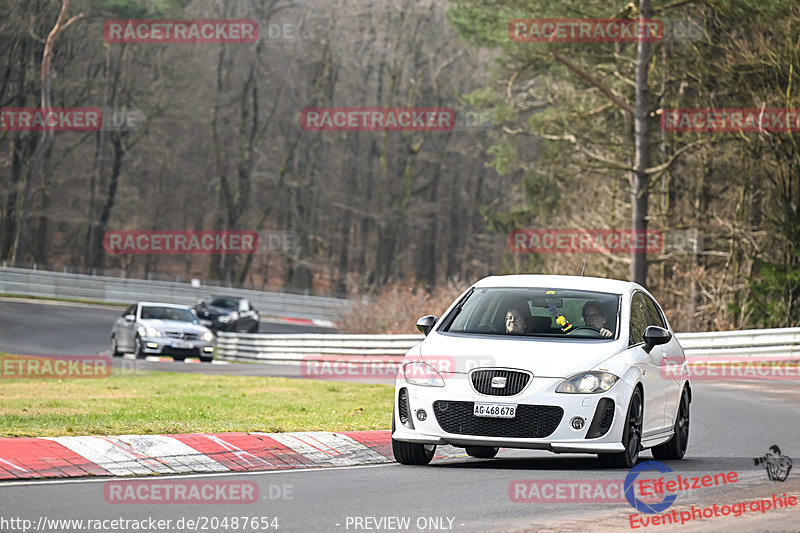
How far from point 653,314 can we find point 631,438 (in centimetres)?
221

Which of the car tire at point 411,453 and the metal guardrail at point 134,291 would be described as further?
the metal guardrail at point 134,291

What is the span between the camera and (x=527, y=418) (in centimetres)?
986

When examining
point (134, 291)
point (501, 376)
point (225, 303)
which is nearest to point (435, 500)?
point (501, 376)

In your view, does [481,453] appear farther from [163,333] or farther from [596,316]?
[163,333]

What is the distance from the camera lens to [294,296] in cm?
6050

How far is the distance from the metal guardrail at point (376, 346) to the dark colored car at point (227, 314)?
23.9 feet

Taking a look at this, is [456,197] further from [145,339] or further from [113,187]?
[145,339]

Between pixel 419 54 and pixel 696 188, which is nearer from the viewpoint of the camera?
pixel 696 188

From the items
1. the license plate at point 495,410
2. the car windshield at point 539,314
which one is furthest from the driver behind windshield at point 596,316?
the license plate at point 495,410

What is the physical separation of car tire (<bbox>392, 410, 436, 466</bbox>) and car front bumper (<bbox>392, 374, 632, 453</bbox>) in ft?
1.22

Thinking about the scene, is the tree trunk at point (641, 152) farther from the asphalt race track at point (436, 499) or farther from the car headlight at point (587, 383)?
the car headlight at point (587, 383)

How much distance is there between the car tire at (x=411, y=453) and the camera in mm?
10570

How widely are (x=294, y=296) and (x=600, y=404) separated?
167ft

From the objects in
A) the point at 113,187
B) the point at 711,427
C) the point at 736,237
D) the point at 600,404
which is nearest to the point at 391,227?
the point at 113,187
